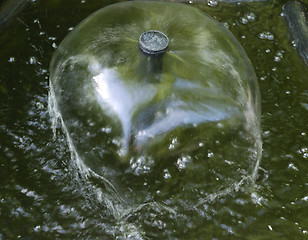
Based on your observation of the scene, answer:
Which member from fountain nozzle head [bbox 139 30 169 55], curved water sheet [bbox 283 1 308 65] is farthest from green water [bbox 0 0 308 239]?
fountain nozzle head [bbox 139 30 169 55]

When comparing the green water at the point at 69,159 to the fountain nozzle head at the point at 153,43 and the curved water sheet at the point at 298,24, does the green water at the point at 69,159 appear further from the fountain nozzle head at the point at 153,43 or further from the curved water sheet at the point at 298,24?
the fountain nozzle head at the point at 153,43

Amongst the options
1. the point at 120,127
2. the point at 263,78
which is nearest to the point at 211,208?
the point at 120,127

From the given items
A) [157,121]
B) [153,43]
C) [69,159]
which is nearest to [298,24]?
[153,43]

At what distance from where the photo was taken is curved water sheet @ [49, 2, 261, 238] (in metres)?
2.02

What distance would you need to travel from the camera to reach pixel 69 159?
2314 millimetres

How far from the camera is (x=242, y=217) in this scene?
83.0 inches

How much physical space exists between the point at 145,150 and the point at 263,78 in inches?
46.5

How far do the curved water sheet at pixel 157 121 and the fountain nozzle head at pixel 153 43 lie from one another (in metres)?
0.06

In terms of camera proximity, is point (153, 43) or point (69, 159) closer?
point (153, 43)

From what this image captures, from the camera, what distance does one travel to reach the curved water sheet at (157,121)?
202cm

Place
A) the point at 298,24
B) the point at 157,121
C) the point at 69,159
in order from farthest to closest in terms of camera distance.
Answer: the point at 298,24
the point at 69,159
the point at 157,121

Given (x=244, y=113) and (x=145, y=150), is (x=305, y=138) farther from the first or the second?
(x=145, y=150)

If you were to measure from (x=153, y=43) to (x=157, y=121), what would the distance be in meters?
0.38

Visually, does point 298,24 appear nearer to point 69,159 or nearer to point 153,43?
point 153,43
